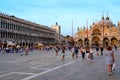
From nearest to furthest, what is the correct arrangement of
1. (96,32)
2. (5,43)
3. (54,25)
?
(5,43) → (96,32) → (54,25)

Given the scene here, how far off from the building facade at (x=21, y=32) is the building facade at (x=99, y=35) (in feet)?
50.3

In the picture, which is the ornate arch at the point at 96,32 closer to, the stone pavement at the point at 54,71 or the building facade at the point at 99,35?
the building facade at the point at 99,35

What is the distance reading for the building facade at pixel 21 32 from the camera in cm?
7169

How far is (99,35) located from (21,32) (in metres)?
45.7

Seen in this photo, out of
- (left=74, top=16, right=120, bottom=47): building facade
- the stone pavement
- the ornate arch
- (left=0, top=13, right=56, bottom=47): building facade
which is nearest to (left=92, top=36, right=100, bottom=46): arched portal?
(left=74, top=16, right=120, bottom=47): building facade

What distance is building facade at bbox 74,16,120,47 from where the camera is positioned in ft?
380

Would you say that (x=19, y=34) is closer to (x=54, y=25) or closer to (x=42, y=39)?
(x=42, y=39)

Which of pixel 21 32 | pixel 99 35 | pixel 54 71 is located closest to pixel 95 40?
pixel 99 35

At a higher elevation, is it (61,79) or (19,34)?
(19,34)

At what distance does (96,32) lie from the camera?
396 ft

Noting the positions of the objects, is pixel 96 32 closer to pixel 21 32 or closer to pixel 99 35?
pixel 99 35

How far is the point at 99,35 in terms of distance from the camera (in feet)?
390

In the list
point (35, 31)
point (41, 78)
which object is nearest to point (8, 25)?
point (35, 31)

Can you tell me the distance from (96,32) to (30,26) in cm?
3735
